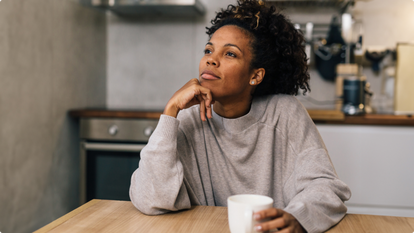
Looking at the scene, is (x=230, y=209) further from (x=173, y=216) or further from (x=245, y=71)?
(x=245, y=71)

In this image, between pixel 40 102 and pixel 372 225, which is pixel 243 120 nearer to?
pixel 372 225

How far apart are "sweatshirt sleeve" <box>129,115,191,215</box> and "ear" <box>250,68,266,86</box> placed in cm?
32

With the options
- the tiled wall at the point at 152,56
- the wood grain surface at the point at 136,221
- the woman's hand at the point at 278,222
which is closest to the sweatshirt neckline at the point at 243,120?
the wood grain surface at the point at 136,221

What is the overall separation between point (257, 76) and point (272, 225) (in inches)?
23.9

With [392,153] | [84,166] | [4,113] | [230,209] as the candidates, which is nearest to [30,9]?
[4,113]

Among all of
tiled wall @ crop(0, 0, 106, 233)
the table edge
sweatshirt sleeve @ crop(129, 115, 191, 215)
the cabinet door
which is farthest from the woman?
tiled wall @ crop(0, 0, 106, 233)

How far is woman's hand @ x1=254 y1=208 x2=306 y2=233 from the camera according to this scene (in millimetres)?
582

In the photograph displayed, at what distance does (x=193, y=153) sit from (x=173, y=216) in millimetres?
270

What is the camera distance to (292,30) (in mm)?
1182

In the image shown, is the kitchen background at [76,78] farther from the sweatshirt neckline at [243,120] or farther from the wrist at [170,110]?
the wrist at [170,110]

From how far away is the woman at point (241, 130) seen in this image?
0.91m

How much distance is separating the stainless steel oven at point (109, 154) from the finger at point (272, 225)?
4.57ft

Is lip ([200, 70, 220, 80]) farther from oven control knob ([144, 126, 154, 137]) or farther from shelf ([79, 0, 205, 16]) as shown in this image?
shelf ([79, 0, 205, 16])

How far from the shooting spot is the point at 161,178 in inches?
34.9
